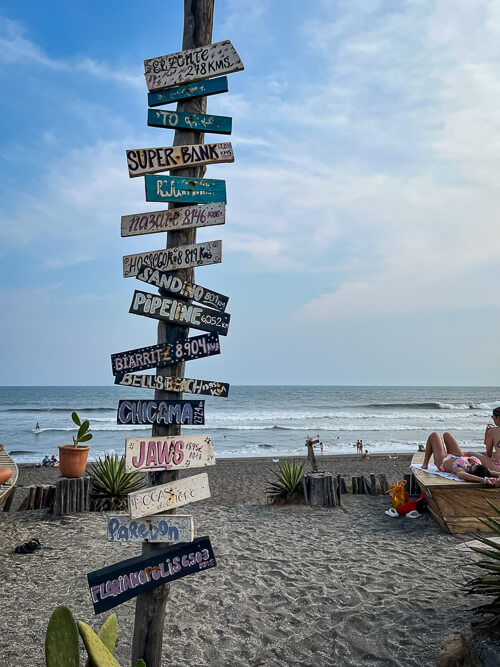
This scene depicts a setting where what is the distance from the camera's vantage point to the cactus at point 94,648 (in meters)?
1.89

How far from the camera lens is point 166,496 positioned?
3.03 metres

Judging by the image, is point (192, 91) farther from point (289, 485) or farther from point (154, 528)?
point (289, 485)

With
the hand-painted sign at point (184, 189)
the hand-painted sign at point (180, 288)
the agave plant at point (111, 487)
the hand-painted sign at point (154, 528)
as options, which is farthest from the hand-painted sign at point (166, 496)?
the agave plant at point (111, 487)

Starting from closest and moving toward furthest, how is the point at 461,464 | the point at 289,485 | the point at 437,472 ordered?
1. the point at 461,464
2. the point at 437,472
3. the point at 289,485

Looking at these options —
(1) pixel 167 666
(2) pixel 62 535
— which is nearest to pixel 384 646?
(1) pixel 167 666

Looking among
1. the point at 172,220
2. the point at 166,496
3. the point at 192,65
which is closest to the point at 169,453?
the point at 166,496

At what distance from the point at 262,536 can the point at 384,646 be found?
9.98ft

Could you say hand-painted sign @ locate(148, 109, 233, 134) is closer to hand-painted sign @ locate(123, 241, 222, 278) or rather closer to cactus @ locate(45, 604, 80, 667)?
hand-painted sign @ locate(123, 241, 222, 278)

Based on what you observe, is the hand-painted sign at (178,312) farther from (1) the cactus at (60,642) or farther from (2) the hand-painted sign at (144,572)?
(1) the cactus at (60,642)

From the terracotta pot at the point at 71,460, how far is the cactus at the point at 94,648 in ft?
23.5

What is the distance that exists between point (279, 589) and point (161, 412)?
2782mm

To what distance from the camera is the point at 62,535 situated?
267 inches

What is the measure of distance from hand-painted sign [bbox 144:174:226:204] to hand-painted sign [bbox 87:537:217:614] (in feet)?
7.20

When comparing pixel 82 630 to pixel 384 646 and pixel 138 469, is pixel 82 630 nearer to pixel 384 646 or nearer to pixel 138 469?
pixel 138 469
